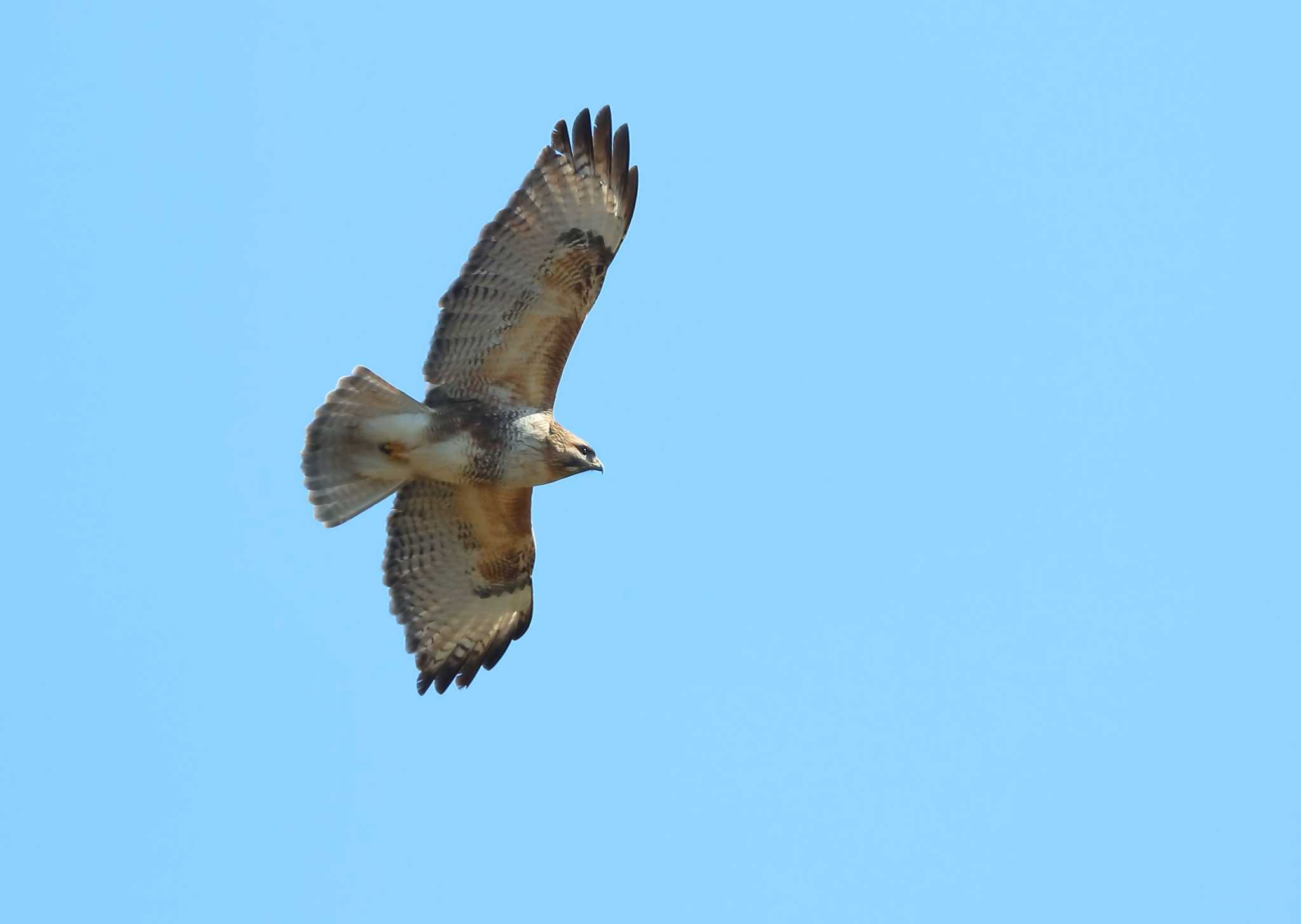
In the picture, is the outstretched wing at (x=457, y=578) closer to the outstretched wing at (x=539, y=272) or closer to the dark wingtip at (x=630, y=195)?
the outstretched wing at (x=539, y=272)

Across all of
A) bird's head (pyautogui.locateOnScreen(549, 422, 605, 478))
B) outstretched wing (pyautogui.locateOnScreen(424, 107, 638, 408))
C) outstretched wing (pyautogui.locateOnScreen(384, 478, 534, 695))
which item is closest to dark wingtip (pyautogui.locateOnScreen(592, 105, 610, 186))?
outstretched wing (pyautogui.locateOnScreen(424, 107, 638, 408))

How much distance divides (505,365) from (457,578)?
4.37ft

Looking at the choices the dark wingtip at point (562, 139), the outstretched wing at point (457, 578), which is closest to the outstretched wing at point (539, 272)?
the dark wingtip at point (562, 139)

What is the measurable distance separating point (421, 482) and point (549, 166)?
1.77 metres

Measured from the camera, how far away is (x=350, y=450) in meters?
10.4

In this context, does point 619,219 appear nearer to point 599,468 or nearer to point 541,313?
point 541,313

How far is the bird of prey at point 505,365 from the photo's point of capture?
33.9ft

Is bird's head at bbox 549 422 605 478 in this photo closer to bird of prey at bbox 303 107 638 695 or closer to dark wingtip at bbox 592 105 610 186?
bird of prey at bbox 303 107 638 695

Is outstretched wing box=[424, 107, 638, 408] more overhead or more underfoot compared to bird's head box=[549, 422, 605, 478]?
more overhead

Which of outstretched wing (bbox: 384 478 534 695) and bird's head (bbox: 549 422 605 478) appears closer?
bird's head (bbox: 549 422 605 478)

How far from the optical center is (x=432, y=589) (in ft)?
36.6

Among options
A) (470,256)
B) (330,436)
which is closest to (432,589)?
(330,436)

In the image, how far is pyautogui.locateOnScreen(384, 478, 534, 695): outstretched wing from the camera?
1091 cm

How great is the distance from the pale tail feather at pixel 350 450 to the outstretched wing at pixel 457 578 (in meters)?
0.38
